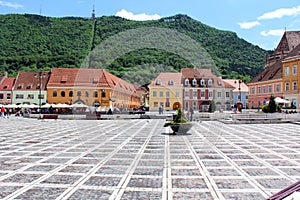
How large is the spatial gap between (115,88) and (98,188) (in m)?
6.39

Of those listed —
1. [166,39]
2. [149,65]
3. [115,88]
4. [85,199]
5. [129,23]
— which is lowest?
[85,199]

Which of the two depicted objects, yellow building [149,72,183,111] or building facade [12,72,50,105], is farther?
building facade [12,72,50,105]

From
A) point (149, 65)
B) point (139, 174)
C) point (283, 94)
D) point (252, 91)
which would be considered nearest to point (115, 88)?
point (149, 65)

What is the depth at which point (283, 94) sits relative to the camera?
47.7 m

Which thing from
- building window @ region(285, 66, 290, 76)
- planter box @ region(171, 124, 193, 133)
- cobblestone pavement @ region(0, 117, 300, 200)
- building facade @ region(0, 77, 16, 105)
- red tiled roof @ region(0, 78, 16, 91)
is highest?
building window @ region(285, 66, 290, 76)

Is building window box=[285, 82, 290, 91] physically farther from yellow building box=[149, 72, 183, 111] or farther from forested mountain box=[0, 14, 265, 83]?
yellow building box=[149, 72, 183, 111]

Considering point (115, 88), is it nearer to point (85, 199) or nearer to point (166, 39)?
point (166, 39)

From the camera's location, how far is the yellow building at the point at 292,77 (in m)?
44.2

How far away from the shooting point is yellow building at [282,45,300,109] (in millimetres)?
44219

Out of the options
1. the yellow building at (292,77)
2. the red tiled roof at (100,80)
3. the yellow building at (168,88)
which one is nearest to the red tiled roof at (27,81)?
the yellow building at (292,77)

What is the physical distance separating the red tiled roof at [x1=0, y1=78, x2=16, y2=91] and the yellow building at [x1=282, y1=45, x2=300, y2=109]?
4994cm

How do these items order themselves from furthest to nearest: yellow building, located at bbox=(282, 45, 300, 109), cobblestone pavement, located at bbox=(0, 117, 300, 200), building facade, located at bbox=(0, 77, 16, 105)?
building facade, located at bbox=(0, 77, 16, 105), yellow building, located at bbox=(282, 45, 300, 109), cobblestone pavement, located at bbox=(0, 117, 300, 200)

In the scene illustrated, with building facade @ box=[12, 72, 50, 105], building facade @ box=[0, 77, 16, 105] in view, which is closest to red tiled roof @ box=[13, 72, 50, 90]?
building facade @ box=[12, 72, 50, 105]

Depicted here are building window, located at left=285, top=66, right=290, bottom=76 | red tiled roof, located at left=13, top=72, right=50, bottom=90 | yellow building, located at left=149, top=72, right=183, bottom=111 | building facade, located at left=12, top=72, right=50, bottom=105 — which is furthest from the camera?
red tiled roof, located at left=13, top=72, right=50, bottom=90
